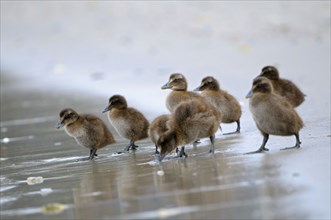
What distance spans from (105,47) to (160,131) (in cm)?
1452

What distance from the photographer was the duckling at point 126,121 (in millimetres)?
11672

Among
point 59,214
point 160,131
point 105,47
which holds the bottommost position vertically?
point 59,214

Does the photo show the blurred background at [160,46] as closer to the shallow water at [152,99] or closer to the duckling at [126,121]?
the shallow water at [152,99]

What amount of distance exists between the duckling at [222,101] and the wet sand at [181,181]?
24cm

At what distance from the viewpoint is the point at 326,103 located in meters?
12.8

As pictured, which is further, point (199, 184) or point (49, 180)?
point (49, 180)

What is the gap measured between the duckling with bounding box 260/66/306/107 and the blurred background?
2.36ft

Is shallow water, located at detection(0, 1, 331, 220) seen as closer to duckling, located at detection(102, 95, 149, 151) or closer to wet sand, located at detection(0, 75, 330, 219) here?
wet sand, located at detection(0, 75, 330, 219)

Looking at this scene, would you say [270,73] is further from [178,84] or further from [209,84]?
[178,84]

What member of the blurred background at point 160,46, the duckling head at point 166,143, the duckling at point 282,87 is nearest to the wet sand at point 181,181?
the duckling head at point 166,143

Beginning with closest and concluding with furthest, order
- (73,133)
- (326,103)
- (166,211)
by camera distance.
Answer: (166,211) → (73,133) → (326,103)

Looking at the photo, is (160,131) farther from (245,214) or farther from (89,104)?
(89,104)

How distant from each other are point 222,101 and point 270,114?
84.4 inches

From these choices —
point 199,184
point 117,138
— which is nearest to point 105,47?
point 117,138
